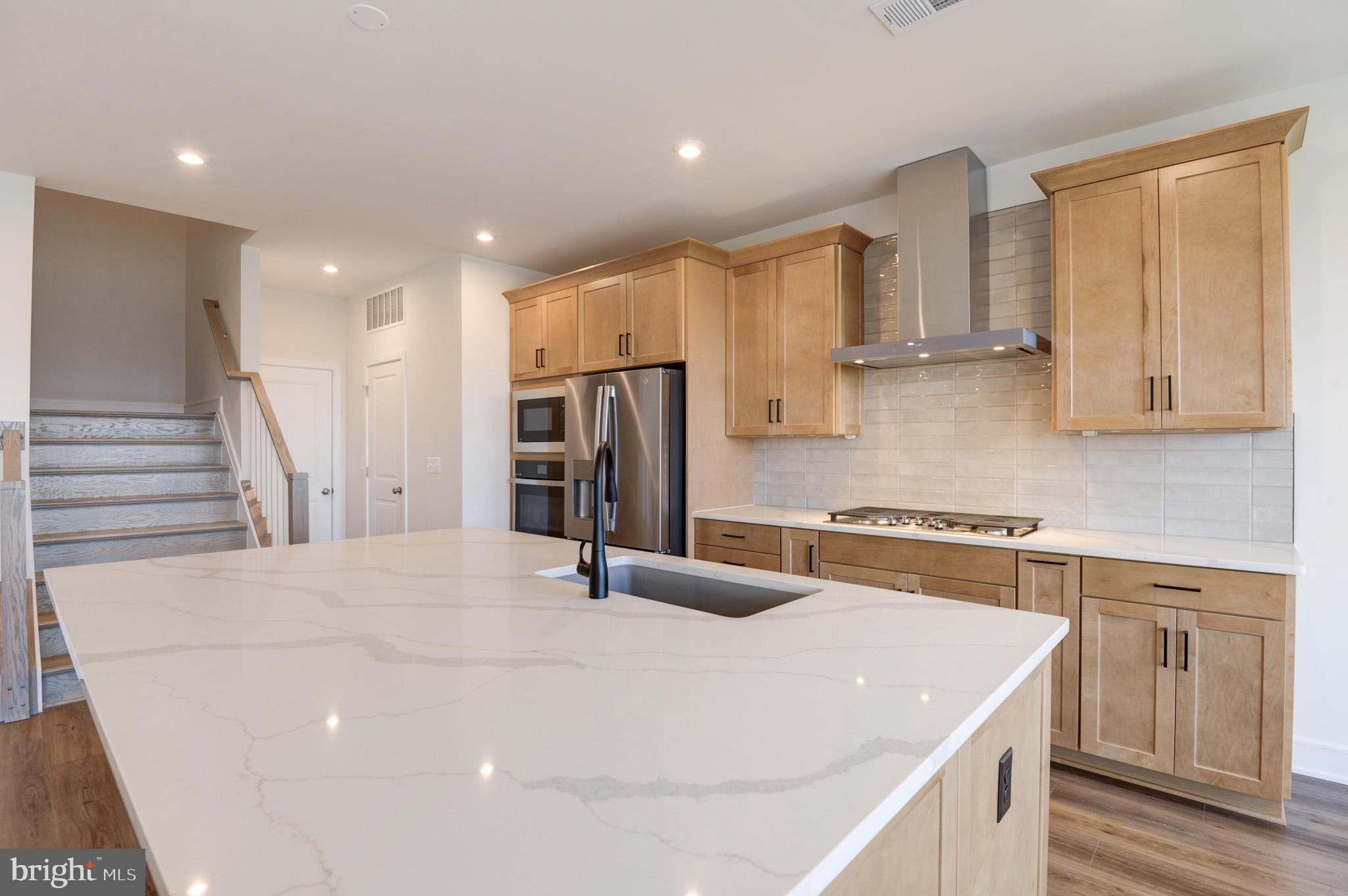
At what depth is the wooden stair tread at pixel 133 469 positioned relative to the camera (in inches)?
165

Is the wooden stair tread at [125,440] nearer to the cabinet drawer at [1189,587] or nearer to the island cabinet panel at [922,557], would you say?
the island cabinet panel at [922,557]

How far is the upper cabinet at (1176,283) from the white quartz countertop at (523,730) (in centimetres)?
169

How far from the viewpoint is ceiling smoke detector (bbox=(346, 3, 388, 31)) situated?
206cm

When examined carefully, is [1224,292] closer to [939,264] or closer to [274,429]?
[939,264]

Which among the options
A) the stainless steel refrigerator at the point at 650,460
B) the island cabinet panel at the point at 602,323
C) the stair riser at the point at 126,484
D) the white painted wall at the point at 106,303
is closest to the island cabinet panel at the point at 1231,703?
the stainless steel refrigerator at the point at 650,460

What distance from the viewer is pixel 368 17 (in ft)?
6.88

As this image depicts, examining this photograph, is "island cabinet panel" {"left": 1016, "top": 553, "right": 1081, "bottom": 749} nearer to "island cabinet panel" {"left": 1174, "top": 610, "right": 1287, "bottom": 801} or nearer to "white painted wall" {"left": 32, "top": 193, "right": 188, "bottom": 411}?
"island cabinet panel" {"left": 1174, "top": 610, "right": 1287, "bottom": 801}

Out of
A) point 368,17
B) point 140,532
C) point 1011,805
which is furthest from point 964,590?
point 140,532

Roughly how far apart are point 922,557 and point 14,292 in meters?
4.48

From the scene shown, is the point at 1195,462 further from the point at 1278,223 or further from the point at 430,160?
the point at 430,160

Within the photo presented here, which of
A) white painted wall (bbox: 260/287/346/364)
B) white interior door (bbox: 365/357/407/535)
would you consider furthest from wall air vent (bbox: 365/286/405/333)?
white painted wall (bbox: 260/287/346/364)

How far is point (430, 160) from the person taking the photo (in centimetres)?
314

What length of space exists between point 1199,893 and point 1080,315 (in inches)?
78.0

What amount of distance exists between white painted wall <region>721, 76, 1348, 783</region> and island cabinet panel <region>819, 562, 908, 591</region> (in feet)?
4.72
